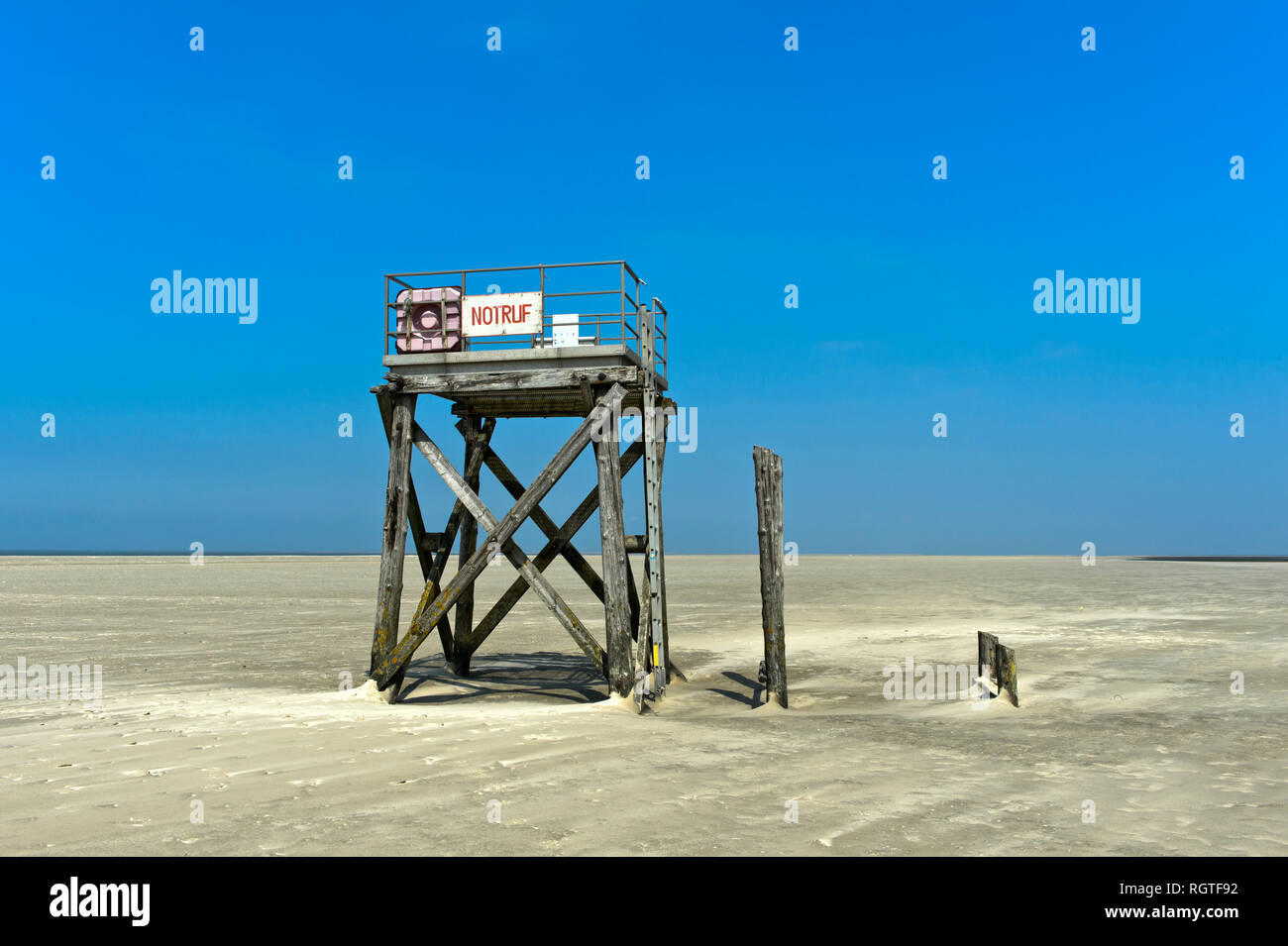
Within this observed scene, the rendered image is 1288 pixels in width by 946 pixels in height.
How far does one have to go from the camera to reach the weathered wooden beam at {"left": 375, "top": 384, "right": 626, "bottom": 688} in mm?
11891

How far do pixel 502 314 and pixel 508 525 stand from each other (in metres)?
2.95

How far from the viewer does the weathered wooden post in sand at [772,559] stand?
1231 centimetres

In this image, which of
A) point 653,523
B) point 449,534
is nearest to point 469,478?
point 449,534

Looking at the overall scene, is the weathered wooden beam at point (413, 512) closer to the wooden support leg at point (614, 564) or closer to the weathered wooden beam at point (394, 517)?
the weathered wooden beam at point (394, 517)

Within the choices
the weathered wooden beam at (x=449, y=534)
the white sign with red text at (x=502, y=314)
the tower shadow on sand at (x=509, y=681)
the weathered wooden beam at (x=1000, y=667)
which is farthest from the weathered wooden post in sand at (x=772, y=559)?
the weathered wooden beam at (x=449, y=534)

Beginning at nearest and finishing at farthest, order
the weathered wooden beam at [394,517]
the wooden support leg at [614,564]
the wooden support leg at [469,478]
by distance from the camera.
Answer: the wooden support leg at [614,564], the weathered wooden beam at [394,517], the wooden support leg at [469,478]

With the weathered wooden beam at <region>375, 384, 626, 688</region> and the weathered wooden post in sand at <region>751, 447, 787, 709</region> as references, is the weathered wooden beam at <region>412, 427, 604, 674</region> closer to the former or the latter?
the weathered wooden beam at <region>375, 384, 626, 688</region>

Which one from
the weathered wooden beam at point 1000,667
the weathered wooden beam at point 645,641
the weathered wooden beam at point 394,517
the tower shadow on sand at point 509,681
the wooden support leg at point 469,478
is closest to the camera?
the weathered wooden beam at point 645,641

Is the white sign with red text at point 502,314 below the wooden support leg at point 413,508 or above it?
above

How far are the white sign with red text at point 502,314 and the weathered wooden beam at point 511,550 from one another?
1.71 metres

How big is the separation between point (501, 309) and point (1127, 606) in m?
23.2
